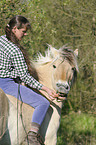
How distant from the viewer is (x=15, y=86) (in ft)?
8.64

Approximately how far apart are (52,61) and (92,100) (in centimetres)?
407

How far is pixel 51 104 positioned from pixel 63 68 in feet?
2.00

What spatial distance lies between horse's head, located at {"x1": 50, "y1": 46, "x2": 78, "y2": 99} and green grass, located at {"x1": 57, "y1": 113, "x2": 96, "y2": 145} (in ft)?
8.25

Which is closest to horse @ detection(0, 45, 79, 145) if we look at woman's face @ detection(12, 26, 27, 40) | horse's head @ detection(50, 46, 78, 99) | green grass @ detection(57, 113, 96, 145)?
horse's head @ detection(50, 46, 78, 99)

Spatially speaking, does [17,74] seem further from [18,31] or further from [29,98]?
[18,31]

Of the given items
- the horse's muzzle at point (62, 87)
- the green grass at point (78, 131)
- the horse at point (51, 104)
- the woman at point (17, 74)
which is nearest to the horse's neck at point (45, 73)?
the horse at point (51, 104)

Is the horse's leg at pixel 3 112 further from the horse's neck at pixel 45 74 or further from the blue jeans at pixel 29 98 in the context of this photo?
the horse's neck at pixel 45 74

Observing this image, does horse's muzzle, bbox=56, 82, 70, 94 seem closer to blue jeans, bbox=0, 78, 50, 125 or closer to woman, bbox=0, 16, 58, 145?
woman, bbox=0, 16, 58, 145

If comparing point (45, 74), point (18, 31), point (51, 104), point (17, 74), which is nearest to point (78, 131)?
point (51, 104)

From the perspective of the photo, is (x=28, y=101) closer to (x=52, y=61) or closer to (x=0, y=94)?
(x=0, y=94)

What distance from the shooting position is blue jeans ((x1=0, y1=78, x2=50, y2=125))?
2.62 meters

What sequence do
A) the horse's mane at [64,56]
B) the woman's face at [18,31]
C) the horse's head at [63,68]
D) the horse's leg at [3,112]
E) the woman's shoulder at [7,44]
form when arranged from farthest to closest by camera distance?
the horse's mane at [64,56], the horse's head at [63,68], the woman's face at [18,31], the woman's shoulder at [7,44], the horse's leg at [3,112]

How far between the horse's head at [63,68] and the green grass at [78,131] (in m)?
2.51

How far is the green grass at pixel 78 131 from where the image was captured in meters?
5.25
